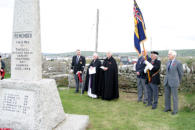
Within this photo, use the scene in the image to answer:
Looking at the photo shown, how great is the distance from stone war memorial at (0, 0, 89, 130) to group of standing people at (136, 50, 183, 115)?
121 inches

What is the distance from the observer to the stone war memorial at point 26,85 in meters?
3.22

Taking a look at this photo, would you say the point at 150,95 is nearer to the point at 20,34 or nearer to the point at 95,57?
the point at 95,57

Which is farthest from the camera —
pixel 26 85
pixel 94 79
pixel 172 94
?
pixel 94 79

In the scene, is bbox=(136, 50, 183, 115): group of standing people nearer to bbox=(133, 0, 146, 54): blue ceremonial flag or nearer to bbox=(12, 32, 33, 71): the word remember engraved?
bbox=(133, 0, 146, 54): blue ceremonial flag

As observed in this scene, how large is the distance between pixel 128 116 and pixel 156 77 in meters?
1.60

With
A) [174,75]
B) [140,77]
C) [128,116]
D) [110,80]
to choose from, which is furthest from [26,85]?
[140,77]

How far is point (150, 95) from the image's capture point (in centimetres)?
609

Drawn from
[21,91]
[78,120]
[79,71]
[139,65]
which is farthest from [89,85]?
[21,91]

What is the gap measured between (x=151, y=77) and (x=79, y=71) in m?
3.48

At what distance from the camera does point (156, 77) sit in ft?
18.7

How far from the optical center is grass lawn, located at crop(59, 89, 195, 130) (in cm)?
428

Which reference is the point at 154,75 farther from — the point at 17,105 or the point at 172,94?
the point at 17,105

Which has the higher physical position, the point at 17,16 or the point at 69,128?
the point at 17,16

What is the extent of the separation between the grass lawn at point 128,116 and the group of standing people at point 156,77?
37cm
